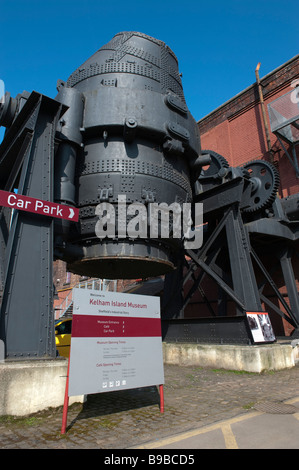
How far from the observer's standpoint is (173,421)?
12.1 feet

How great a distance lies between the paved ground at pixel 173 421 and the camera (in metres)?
2.99

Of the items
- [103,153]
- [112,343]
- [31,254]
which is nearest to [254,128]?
[103,153]

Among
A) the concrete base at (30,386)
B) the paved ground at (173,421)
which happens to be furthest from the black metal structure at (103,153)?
the paved ground at (173,421)

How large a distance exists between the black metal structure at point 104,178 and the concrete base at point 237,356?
0.49 metres

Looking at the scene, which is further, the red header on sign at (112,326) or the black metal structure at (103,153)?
the black metal structure at (103,153)

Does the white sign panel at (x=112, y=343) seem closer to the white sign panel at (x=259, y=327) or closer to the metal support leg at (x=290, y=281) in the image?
the white sign panel at (x=259, y=327)

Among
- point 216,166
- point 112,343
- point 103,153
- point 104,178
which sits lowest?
point 112,343

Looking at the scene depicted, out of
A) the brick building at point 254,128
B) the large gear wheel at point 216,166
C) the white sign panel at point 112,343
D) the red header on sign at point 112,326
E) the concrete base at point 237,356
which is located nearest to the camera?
the white sign panel at point 112,343

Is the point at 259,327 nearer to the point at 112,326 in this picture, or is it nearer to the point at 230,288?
the point at 230,288

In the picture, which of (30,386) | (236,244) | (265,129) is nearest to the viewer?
(30,386)

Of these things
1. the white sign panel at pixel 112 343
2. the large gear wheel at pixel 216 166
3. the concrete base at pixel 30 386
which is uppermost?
the large gear wheel at pixel 216 166

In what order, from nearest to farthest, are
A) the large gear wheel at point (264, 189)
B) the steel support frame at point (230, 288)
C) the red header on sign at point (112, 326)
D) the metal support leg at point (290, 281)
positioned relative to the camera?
the red header on sign at point (112, 326) < the steel support frame at point (230, 288) < the large gear wheel at point (264, 189) < the metal support leg at point (290, 281)

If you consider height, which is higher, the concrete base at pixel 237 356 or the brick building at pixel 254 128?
the brick building at pixel 254 128

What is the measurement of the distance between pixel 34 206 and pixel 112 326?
101 inches
